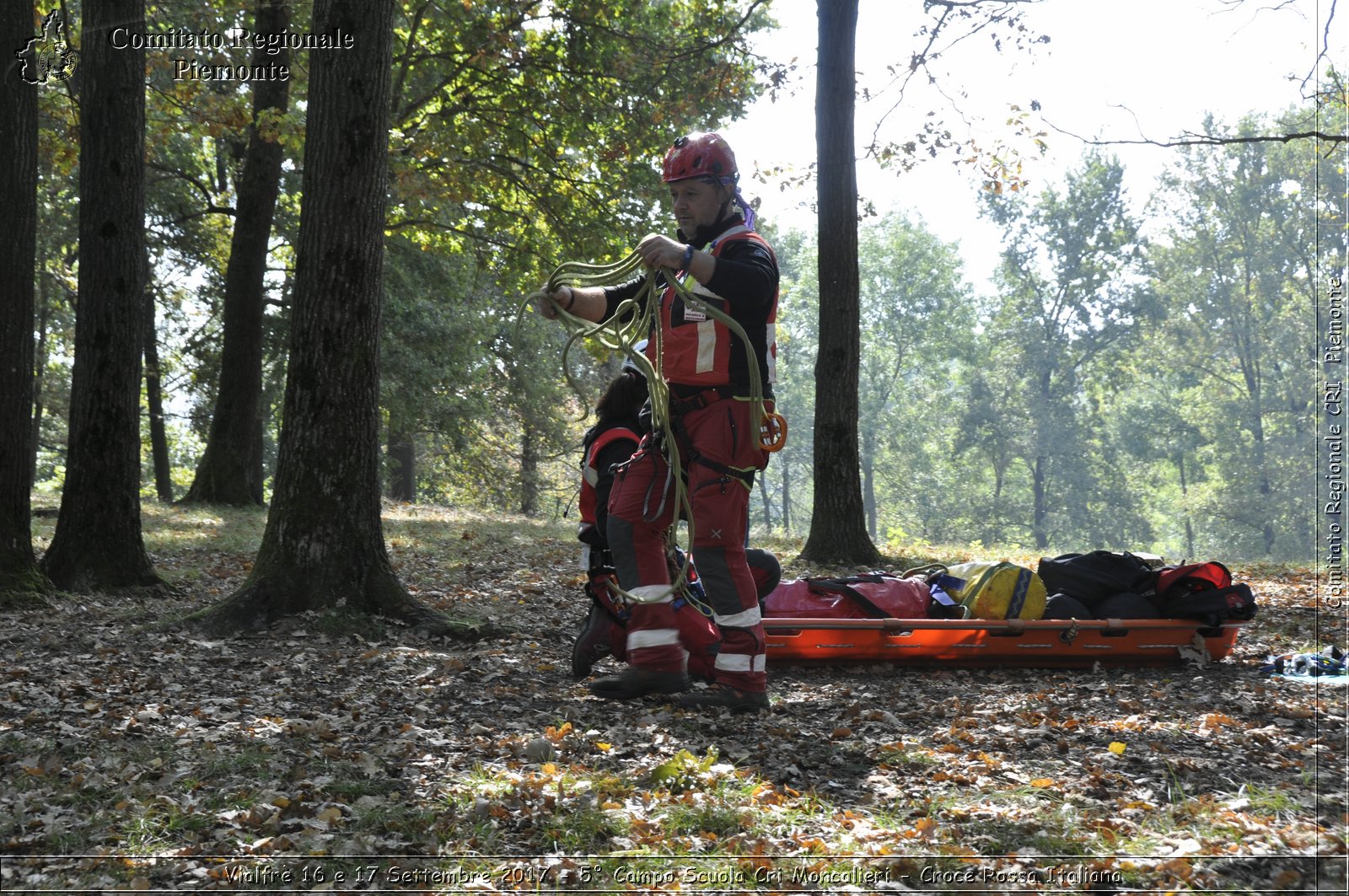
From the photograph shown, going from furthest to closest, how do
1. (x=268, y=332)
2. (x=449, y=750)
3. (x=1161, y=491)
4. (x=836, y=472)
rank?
(x=1161, y=491) < (x=268, y=332) < (x=836, y=472) < (x=449, y=750)

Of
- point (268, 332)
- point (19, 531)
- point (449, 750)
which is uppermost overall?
point (268, 332)

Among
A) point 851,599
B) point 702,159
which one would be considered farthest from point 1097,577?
point 702,159

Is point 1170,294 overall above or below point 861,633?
above

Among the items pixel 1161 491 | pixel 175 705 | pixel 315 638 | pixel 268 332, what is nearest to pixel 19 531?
pixel 315 638

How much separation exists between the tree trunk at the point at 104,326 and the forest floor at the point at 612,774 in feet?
5.17

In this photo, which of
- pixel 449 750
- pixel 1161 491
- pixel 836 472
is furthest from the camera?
pixel 1161 491

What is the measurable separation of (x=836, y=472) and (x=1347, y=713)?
640 cm

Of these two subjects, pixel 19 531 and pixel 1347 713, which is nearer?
pixel 1347 713

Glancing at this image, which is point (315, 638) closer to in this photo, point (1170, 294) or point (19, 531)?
point (19, 531)

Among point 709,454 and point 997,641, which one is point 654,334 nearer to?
point 709,454

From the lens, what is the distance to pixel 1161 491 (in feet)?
184

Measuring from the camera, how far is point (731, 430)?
484cm

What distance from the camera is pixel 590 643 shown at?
17.7 ft

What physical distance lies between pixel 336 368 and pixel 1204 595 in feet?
17.4
